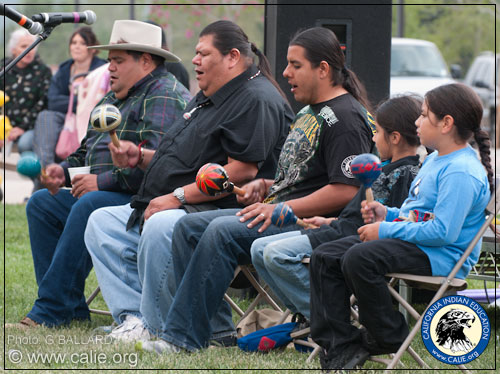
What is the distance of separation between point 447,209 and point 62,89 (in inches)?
206

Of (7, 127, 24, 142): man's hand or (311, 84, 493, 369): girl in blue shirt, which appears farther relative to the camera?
(7, 127, 24, 142): man's hand

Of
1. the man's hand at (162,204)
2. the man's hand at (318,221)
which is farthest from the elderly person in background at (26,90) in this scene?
the man's hand at (318,221)

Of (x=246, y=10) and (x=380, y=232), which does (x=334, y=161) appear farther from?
(x=246, y=10)

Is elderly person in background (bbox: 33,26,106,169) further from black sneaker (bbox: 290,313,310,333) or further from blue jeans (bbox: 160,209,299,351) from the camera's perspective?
black sneaker (bbox: 290,313,310,333)

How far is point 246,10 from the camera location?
21141mm

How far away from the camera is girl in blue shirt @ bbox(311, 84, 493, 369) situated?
11.4ft

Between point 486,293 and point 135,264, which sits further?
point 486,293

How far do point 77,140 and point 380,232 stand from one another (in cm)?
425

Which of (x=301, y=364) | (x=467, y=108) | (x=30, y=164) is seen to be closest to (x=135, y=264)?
(x=30, y=164)

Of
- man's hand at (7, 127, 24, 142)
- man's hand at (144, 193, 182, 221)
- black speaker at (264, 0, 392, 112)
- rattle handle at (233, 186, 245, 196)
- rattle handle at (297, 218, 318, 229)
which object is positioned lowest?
man's hand at (7, 127, 24, 142)

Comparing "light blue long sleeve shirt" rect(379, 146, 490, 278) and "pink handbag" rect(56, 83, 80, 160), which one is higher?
"light blue long sleeve shirt" rect(379, 146, 490, 278)

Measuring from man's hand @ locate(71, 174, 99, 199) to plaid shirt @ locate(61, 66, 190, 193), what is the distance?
0.09 feet

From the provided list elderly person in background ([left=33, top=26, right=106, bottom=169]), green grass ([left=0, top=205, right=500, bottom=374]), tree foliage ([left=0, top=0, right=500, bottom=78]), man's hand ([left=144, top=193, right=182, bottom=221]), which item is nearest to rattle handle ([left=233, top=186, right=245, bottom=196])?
man's hand ([left=144, top=193, right=182, bottom=221])

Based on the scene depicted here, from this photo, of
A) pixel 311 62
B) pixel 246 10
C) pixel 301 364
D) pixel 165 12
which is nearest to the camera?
pixel 301 364
